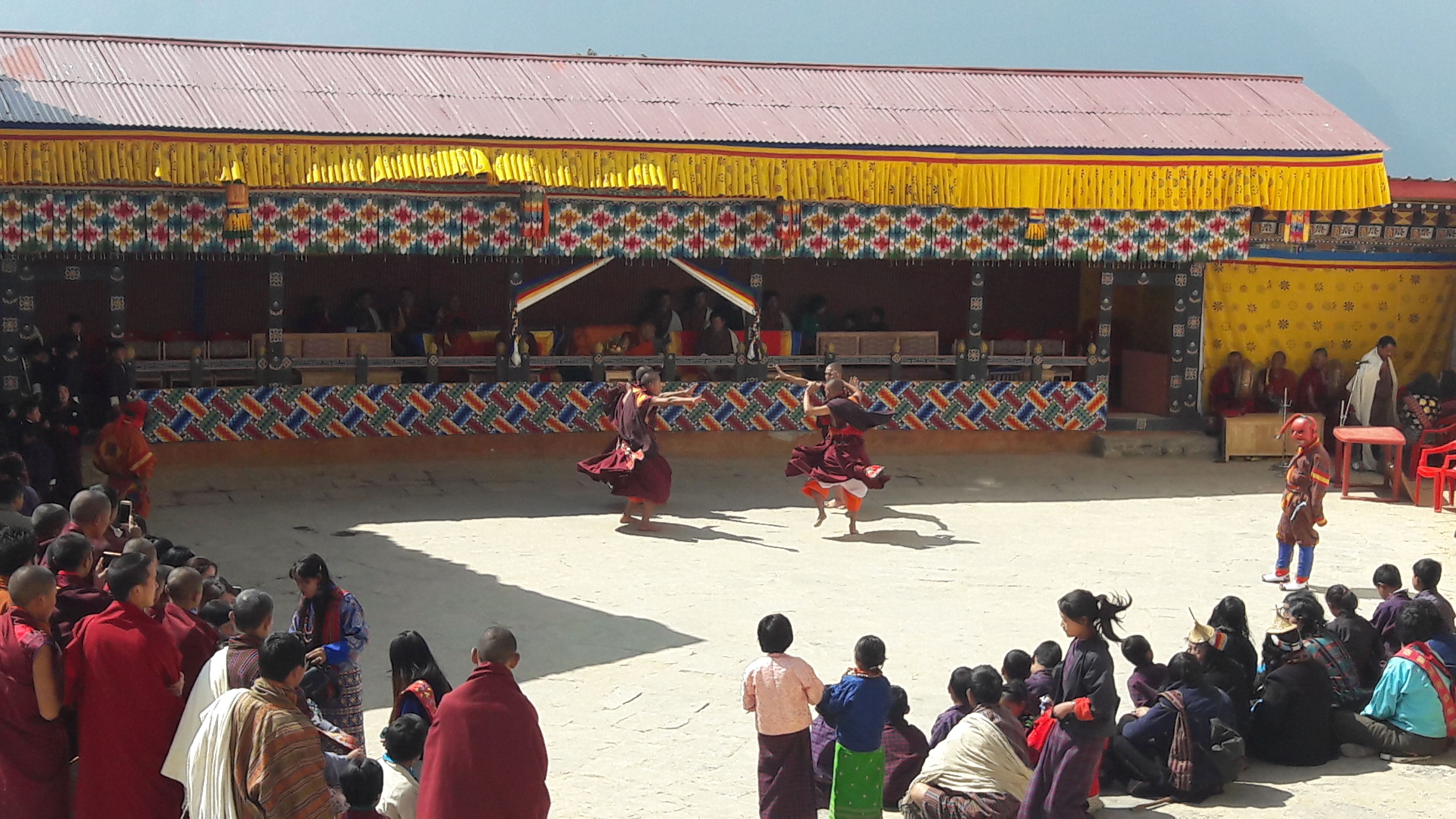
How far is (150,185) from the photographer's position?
1326cm

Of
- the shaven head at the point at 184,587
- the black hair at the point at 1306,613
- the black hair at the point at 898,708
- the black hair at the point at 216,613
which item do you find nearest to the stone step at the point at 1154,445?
the black hair at the point at 1306,613

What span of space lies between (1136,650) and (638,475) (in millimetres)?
6153

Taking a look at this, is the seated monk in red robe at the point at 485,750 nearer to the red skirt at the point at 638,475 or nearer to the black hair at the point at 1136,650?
the black hair at the point at 1136,650

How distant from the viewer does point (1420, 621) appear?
8.09 m

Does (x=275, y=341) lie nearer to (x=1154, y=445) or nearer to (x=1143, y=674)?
(x=1154, y=445)

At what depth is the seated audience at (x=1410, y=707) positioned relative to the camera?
795 cm

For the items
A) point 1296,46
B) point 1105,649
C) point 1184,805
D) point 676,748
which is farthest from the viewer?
point 1296,46

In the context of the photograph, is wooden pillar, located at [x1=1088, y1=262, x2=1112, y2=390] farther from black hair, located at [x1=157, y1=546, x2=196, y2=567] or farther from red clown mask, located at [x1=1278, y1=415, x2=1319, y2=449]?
black hair, located at [x1=157, y1=546, x2=196, y2=567]

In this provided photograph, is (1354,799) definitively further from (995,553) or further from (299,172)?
(299,172)

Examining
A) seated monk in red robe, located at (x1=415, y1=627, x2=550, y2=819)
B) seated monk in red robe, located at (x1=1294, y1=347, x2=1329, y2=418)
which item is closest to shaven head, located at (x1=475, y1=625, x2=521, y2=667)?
seated monk in red robe, located at (x1=415, y1=627, x2=550, y2=819)

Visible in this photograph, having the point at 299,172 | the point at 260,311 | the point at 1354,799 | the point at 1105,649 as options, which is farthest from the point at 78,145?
the point at 1354,799

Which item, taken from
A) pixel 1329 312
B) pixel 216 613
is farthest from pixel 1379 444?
pixel 216 613

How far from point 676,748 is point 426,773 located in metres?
2.49

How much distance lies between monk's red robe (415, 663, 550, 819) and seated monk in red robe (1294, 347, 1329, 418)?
1347 cm
